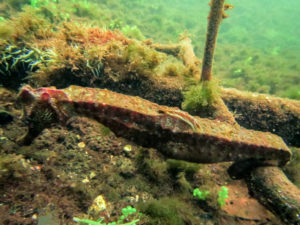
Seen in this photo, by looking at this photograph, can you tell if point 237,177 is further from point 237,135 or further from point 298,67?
point 298,67

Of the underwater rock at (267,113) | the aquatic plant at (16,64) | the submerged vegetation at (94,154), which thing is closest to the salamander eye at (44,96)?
the submerged vegetation at (94,154)

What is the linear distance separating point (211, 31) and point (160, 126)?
2.44m

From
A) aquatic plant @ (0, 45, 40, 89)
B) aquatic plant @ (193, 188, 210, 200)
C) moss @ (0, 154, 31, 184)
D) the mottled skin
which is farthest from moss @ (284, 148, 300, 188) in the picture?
aquatic plant @ (0, 45, 40, 89)

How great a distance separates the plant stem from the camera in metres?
3.49

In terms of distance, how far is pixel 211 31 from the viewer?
370cm

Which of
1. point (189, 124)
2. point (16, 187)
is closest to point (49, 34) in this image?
point (16, 187)

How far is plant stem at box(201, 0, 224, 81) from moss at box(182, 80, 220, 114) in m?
0.23

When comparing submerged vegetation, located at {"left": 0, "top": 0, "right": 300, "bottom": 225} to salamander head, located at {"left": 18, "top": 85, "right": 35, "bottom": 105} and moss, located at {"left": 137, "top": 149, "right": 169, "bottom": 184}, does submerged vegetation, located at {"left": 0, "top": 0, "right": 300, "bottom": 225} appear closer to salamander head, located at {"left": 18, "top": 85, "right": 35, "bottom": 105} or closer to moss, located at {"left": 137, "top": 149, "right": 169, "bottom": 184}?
moss, located at {"left": 137, "top": 149, "right": 169, "bottom": 184}

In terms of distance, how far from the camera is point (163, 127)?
9.63 feet

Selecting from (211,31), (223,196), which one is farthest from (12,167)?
(211,31)

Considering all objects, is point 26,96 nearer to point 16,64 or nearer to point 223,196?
point 16,64

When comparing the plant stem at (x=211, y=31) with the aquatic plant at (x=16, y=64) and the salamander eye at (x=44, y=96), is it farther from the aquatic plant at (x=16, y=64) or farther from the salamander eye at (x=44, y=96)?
the aquatic plant at (x=16, y=64)

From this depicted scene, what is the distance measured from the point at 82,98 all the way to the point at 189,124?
188cm

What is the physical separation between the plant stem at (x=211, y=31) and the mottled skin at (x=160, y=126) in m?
1.42
